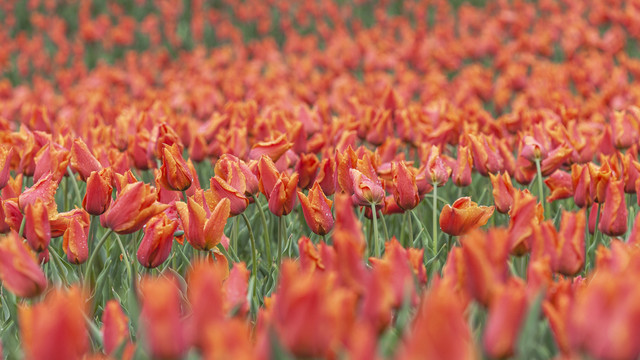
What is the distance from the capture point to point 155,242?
5.39ft

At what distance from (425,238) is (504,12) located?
673 cm

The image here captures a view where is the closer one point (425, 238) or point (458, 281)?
point (458, 281)

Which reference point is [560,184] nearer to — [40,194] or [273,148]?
[273,148]

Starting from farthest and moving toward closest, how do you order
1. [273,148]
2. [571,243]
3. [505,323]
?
[273,148] → [571,243] → [505,323]

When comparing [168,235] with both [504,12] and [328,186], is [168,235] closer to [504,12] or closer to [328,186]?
[328,186]

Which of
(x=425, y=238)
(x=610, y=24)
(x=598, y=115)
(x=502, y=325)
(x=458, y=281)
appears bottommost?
(x=610, y=24)

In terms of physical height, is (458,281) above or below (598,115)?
above

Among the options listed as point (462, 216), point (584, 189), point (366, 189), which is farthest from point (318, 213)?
point (584, 189)

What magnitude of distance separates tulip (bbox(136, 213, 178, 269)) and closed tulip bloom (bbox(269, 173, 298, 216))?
293 millimetres

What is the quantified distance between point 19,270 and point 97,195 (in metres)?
0.52

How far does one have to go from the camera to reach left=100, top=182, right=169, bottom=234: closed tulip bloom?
1.62 metres

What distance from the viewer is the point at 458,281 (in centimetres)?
119

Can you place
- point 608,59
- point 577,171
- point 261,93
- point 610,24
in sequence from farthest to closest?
point 610,24 → point 608,59 → point 261,93 → point 577,171

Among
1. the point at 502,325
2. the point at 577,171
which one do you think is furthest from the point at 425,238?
the point at 502,325
